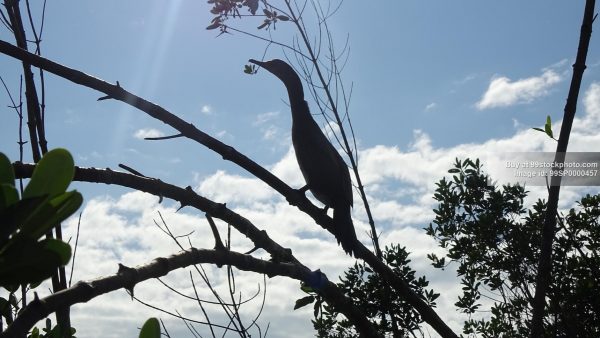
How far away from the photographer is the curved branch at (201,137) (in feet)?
5.10

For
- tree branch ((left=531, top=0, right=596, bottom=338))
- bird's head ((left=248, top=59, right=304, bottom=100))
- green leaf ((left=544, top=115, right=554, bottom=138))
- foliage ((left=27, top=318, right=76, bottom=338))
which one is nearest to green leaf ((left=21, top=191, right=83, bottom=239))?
foliage ((left=27, top=318, right=76, bottom=338))

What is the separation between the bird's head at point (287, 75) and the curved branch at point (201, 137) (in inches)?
82.1

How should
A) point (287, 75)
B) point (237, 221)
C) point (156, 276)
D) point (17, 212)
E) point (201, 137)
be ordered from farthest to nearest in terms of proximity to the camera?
point (287, 75), point (201, 137), point (237, 221), point (156, 276), point (17, 212)

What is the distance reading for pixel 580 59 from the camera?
5.49ft

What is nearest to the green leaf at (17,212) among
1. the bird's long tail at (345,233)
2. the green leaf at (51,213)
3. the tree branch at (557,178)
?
the green leaf at (51,213)

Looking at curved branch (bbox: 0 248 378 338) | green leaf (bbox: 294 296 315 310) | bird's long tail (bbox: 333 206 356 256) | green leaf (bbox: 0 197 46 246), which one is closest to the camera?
green leaf (bbox: 0 197 46 246)

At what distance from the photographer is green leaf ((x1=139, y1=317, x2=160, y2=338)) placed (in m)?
0.69

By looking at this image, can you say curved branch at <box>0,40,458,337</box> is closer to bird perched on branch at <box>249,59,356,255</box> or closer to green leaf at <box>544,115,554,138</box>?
green leaf at <box>544,115,554,138</box>

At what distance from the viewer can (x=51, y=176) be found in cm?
56

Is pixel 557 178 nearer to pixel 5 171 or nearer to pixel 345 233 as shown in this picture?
pixel 5 171

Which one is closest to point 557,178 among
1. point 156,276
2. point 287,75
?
point 156,276

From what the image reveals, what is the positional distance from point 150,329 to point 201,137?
3.85 ft

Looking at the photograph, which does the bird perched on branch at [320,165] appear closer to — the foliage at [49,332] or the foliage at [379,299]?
the foliage at [379,299]

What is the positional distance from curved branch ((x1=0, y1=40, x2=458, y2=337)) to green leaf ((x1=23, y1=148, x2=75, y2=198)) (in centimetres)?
103
